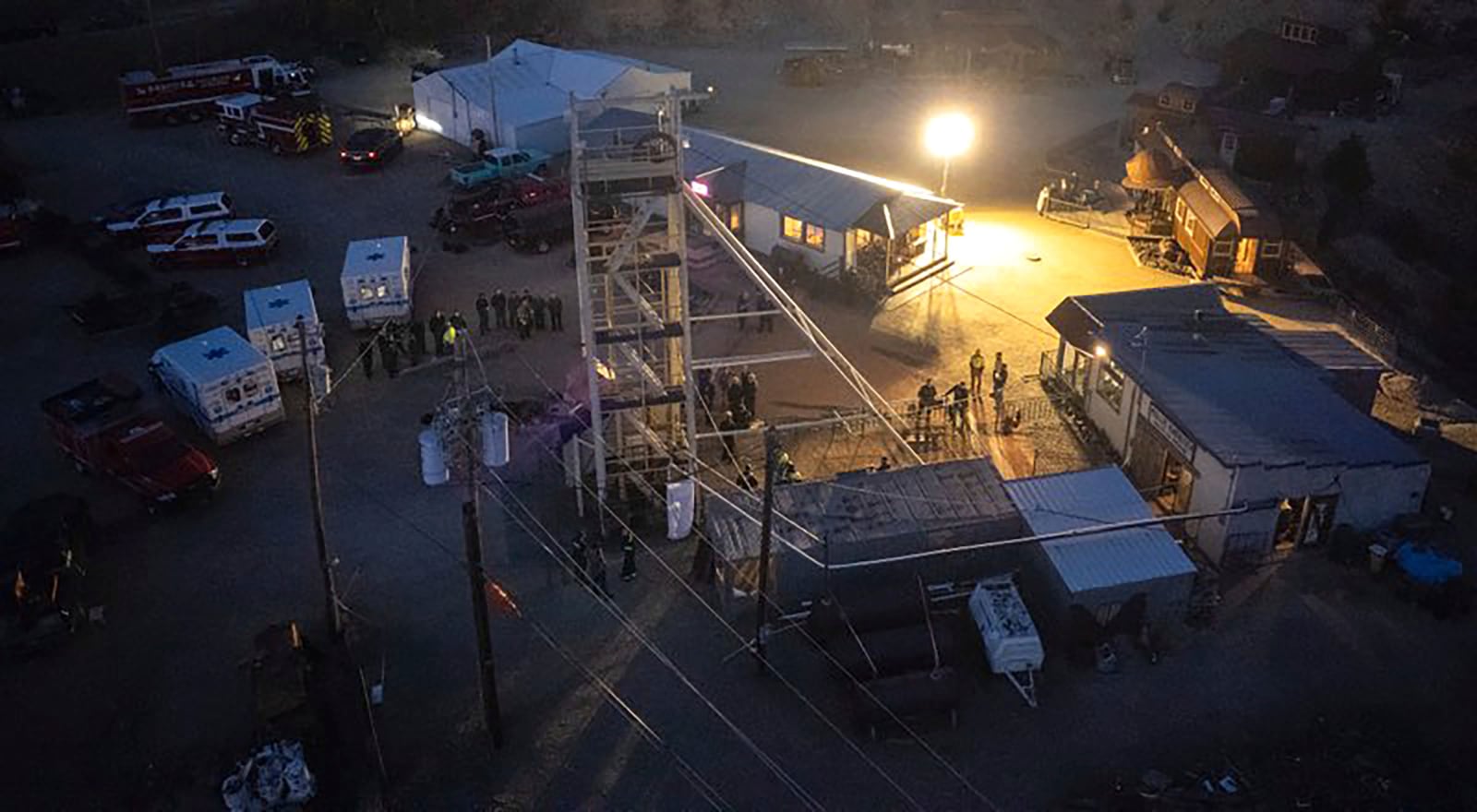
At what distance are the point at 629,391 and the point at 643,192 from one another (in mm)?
5191

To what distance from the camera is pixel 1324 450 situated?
86.9ft

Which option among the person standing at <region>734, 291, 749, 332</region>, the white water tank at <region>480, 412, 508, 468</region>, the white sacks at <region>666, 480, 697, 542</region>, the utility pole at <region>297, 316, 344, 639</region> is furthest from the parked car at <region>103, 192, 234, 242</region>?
the white sacks at <region>666, 480, 697, 542</region>

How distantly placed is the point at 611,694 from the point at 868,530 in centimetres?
659

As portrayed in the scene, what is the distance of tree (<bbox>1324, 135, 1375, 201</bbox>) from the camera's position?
1945 inches

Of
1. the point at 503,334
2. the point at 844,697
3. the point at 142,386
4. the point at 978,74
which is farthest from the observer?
the point at 978,74

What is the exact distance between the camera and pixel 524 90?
53.8 m

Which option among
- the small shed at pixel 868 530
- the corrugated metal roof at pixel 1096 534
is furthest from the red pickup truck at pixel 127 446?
the corrugated metal roof at pixel 1096 534

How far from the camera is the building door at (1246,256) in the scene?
41.4 m

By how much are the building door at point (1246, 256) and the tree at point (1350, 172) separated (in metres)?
11.8

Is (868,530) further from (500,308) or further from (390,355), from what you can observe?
(500,308)

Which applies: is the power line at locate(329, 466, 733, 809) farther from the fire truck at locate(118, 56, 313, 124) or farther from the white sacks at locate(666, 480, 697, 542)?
the fire truck at locate(118, 56, 313, 124)

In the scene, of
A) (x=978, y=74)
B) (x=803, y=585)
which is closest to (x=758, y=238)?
(x=803, y=585)

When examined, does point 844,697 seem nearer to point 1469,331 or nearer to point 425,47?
point 1469,331

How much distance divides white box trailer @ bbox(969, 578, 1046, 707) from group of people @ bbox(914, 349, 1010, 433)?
877 cm
